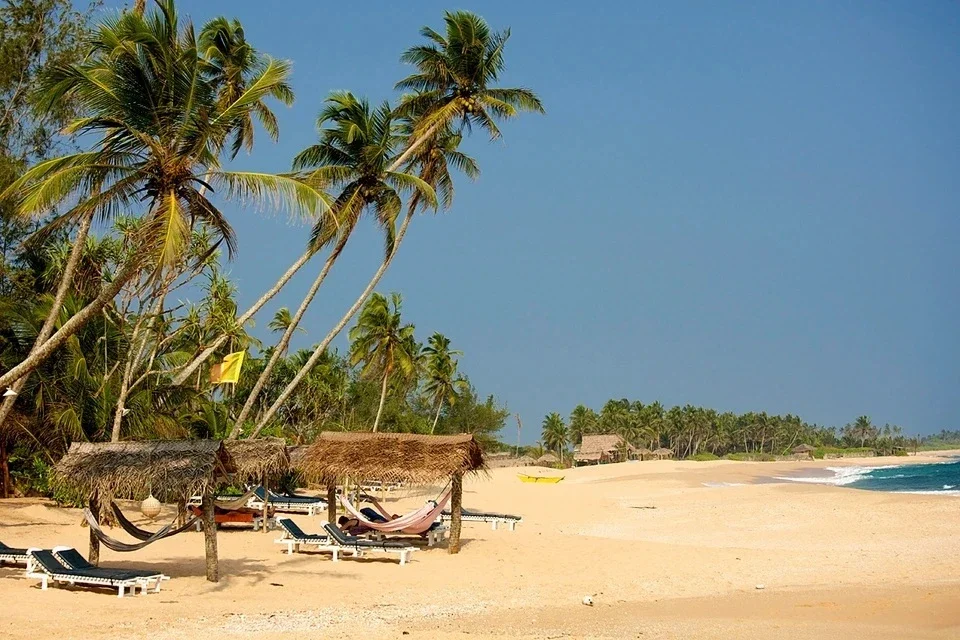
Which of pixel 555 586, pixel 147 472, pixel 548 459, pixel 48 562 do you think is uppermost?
pixel 147 472

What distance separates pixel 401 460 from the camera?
16.1m

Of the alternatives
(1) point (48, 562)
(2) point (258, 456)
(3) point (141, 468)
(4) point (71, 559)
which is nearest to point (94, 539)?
(4) point (71, 559)

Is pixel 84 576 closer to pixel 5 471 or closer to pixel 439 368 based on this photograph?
pixel 5 471

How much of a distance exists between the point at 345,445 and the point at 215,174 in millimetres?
6922

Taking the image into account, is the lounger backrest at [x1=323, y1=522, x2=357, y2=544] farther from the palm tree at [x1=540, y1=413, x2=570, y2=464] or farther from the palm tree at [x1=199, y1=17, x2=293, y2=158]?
the palm tree at [x1=540, y1=413, x2=570, y2=464]

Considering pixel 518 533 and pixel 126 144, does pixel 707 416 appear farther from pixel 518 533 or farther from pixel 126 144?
pixel 126 144

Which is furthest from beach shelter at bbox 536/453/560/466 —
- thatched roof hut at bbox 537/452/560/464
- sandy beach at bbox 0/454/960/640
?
sandy beach at bbox 0/454/960/640

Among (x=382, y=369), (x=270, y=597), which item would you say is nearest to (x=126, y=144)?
(x=270, y=597)

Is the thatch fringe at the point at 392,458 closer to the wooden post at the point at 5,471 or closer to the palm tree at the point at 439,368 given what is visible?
the wooden post at the point at 5,471

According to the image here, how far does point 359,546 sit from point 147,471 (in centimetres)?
427

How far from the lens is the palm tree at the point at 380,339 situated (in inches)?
1377

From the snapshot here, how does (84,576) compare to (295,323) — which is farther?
(295,323)

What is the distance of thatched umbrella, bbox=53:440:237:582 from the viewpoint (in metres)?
11.7

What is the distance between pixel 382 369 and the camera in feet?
118
